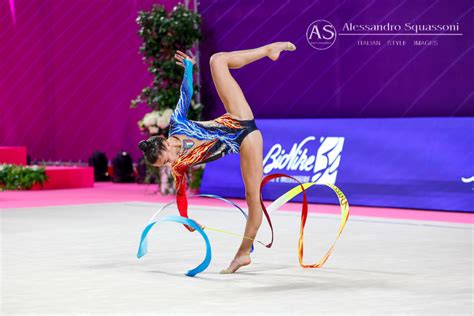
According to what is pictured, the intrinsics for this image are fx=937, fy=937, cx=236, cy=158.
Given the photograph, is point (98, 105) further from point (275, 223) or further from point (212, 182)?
point (275, 223)

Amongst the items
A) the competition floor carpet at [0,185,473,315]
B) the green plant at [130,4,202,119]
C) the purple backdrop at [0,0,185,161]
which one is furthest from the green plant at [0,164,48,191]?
the competition floor carpet at [0,185,473,315]

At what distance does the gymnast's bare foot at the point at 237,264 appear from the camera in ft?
19.2

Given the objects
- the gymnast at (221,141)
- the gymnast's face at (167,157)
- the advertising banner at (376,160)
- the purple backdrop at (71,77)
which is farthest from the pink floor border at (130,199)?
the gymnast's face at (167,157)

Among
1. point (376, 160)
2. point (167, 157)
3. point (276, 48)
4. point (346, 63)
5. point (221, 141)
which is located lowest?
point (167, 157)

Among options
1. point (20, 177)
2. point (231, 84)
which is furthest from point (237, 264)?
point (20, 177)

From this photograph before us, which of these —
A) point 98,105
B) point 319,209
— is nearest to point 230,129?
point 319,209

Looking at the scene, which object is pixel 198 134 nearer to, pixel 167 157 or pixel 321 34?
pixel 167 157

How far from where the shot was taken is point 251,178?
6027 millimetres

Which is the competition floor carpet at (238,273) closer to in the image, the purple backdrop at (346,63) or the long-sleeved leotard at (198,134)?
the long-sleeved leotard at (198,134)

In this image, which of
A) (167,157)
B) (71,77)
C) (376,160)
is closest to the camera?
(167,157)

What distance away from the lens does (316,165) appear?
1113 centimetres

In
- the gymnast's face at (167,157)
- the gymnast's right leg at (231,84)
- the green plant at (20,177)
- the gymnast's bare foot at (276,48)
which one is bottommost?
the gymnast's face at (167,157)

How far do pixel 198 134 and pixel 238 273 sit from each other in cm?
91

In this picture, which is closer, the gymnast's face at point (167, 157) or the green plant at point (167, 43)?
the gymnast's face at point (167, 157)
